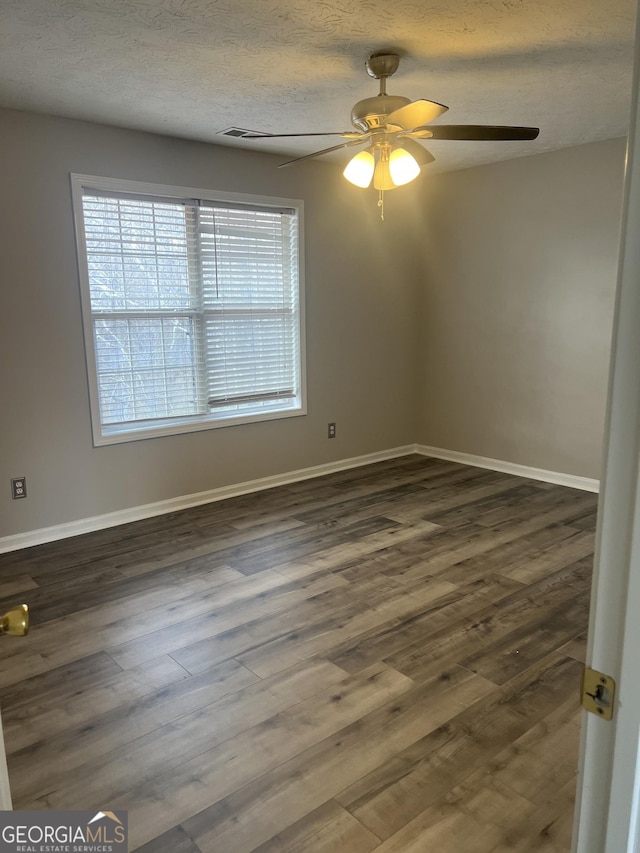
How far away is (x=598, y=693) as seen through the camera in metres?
0.72

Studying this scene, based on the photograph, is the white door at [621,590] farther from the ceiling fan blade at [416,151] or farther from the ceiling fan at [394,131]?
the ceiling fan blade at [416,151]

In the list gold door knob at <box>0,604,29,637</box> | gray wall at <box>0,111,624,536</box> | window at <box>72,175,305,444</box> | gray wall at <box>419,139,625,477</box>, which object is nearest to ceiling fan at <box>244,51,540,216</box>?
window at <box>72,175,305,444</box>

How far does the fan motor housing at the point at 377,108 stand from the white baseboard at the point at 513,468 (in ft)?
9.79

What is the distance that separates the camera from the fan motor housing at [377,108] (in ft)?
8.68

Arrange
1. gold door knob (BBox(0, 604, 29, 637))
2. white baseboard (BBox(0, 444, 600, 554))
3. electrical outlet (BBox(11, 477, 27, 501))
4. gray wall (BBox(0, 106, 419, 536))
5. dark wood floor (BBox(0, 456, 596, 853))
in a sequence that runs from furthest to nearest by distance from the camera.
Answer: white baseboard (BBox(0, 444, 600, 554)) → electrical outlet (BBox(11, 477, 27, 501)) → gray wall (BBox(0, 106, 419, 536)) → dark wood floor (BBox(0, 456, 596, 853)) → gold door knob (BBox(0, 604, 29, 637))

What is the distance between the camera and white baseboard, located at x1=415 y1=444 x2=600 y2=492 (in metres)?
4.61

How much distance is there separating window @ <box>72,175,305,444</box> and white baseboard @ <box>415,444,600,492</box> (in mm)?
1540

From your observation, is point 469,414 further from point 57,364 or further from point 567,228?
point 57,364

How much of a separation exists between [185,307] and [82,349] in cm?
78

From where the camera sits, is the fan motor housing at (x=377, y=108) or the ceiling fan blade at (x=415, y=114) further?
the fan motor housing at (x=377, y=108)

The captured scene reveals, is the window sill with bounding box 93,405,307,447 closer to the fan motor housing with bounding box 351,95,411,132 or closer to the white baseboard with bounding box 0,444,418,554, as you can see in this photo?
the white baseboard with bounding box 0,444,418,554

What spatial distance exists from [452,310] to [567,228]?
1.18 metres

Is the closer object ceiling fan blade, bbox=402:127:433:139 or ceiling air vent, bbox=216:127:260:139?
ceiling fan blade, bbox=402:127:433:139

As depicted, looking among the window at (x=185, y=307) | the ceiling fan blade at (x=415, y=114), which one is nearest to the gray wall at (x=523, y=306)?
the window at (x=185, y=307)
